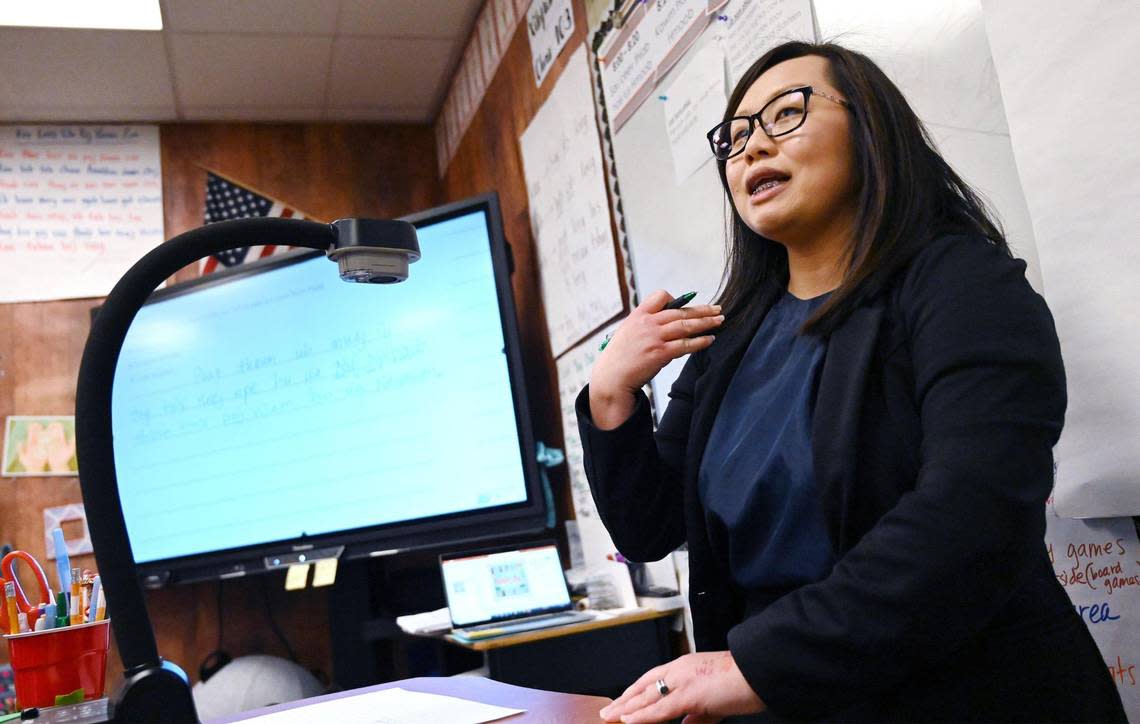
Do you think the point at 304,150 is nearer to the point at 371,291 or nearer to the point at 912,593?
the point at 371,291

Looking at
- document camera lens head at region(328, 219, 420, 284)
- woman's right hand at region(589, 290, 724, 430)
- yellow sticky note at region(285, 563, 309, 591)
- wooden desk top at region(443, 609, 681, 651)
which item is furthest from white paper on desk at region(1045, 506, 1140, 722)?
yellow sticky note at region(285, 563, 309, 591)

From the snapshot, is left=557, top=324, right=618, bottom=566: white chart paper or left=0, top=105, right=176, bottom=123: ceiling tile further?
left=0, top=105, right=176, bottom=123: ceiling tile

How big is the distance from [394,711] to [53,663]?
0.45 metres

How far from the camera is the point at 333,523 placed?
266cm

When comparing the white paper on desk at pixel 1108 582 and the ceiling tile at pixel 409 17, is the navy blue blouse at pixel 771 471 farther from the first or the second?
the ceiling tile at pixel 409 17

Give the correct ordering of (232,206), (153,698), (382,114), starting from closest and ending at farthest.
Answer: (153,698), (232,206), (382,114)

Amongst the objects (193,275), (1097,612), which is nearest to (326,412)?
(193,275)

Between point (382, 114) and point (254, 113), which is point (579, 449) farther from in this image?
point (254, 113)

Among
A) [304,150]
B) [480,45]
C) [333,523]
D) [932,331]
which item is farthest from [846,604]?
[304,150]

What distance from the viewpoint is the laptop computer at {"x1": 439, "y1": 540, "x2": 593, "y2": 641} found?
75.8 inches

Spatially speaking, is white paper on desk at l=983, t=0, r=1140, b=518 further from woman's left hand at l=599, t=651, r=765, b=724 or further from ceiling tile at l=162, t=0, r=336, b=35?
ceiling tile at l=162, t=0, r=336, b=35

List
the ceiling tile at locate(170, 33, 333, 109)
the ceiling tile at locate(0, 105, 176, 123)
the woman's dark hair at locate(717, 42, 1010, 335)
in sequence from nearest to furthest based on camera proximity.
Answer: the woman's dark hair at locate(717, 42, 1010, 335)
the ceiling tile at locate(170, 33, 333, 109)
the ceiling tile at locate(0, 105, 176, 123)

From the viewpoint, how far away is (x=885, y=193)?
3.01 ft

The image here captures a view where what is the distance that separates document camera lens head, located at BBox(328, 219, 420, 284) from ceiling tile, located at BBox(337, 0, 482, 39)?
2.33 metres
